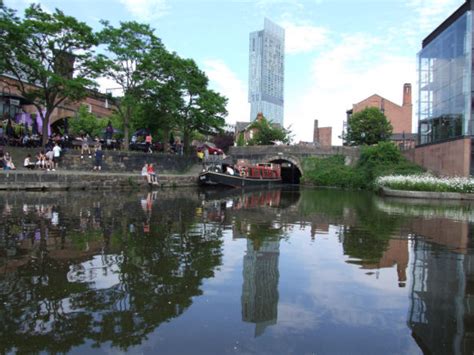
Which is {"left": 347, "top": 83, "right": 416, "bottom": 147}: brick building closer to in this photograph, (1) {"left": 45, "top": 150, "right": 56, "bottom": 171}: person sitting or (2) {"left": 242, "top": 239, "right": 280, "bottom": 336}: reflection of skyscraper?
(1) {"left": 45, "top": 150, "right": 56, "bottom": 171}: person sitting

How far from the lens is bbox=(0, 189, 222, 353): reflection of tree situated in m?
3.78

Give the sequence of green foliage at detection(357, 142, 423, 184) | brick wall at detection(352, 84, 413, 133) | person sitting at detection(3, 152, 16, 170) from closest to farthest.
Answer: person sitting at detection(3, 152, 16, 170)
green foliage at detection(357, 142, 423, 184)
brick wall at detection(352, 84, 413, 133)

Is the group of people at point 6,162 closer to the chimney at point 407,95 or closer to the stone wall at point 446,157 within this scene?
the stone wall at point 446,157

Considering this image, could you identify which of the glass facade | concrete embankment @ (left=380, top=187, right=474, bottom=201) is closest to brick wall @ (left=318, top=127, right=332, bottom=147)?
the glass facade

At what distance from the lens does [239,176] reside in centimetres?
3356

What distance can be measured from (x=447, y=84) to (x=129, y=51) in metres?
22.7

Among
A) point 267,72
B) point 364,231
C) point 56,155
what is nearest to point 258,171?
point 56,155

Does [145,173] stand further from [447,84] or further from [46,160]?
[447,84]

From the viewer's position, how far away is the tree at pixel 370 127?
5419 centimetres

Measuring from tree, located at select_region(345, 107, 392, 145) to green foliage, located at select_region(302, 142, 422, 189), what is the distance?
13.7 metres

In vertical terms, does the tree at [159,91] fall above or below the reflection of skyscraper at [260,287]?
above

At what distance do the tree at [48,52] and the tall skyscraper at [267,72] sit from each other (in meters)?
109

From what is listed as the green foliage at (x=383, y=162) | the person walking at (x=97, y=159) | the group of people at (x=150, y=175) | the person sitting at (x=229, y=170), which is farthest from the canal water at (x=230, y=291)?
the green foliage at (x=383, y=162)

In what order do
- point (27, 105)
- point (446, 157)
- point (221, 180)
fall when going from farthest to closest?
1. point (27, 105)
2. point (221, 180)
3. point (446, 157)
